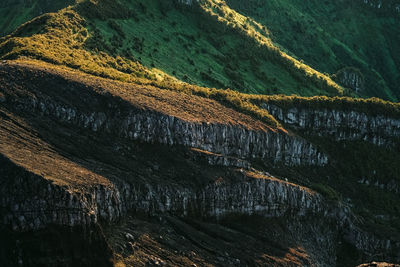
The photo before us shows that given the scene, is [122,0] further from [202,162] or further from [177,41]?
[202,162]

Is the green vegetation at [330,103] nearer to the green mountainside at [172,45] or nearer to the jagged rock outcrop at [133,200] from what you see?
the green mountainside at [172,45]

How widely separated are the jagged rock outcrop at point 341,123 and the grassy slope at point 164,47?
21464 mm

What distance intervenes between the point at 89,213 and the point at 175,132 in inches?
878

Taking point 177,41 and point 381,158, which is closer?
point 381,158

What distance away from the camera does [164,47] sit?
114 metres

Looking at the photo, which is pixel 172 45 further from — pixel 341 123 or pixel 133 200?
pixel 133 200

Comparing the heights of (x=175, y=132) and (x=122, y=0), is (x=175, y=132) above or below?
below

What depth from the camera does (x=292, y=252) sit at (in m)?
64.5

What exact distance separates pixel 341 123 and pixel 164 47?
4180cm

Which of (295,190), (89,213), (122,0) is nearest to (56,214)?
(89,213)

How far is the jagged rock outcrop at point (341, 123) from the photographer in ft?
302

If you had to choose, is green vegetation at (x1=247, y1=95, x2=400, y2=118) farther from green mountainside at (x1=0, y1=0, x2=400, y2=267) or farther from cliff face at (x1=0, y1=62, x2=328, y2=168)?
cliff face at (x1=0, y1=62, x2=328, y2=168)

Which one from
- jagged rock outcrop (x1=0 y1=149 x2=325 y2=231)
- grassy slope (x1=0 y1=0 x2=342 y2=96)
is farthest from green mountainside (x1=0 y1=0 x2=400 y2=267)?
grassy slope (x1=0 y1=0 x2=342 y2=96)

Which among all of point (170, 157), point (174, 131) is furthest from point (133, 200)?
point (174, 131)
